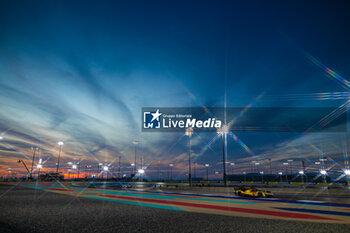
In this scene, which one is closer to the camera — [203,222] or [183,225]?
[183,225]

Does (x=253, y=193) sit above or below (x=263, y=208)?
below

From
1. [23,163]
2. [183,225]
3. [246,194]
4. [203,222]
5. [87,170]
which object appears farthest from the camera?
[87,170]

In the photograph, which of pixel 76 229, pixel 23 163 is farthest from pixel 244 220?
pixel 23 163

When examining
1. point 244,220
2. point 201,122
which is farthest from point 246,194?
point 201,122

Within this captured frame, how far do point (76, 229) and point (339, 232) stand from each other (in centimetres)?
774

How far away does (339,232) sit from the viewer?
5734 millimetres

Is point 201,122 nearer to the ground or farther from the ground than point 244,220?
farther from the ground

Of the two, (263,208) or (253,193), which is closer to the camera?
(263,208)

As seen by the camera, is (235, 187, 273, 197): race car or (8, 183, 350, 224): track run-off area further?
(235, 187, 273, 197): race car

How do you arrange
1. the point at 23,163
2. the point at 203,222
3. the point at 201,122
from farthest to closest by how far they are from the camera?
the point at 23,163 → the point at 201,122 → the point at 203,222

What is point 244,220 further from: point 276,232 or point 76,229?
point 76,229

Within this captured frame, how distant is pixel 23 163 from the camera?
88.4 metres

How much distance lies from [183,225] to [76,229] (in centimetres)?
327

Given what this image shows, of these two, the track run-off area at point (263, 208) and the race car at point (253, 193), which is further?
the race car at point (253, 193)
